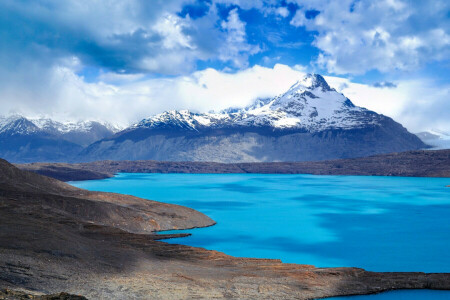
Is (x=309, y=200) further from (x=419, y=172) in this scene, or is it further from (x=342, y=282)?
(x=419, y=172)

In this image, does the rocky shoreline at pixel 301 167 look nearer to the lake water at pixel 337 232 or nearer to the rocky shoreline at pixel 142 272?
the lake water at pixel 337 232

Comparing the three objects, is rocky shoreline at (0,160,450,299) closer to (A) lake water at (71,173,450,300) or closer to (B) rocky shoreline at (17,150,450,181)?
(A) lake water at (71,173,450,300)

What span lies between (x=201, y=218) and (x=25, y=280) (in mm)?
25734

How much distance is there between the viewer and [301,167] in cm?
16150

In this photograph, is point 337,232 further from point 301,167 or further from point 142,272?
point 301,167

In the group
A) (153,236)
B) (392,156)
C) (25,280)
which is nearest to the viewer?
(25,280)

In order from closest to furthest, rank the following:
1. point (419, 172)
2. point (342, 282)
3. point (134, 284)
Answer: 1. point (134, 284)
2. point (342, 282)
3. point (419, 172)

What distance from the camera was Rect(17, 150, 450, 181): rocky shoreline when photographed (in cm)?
12612

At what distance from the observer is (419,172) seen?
130 meters

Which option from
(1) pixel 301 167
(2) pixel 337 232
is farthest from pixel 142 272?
(1) pixel 301 167

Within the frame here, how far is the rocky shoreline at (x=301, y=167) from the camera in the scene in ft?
414

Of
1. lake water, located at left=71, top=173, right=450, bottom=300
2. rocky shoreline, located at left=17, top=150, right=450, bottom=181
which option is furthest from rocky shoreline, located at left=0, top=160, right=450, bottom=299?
rocky shoreline, located at left=17, top=150, right=450, bottom=181

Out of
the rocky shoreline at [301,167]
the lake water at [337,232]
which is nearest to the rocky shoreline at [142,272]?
the lake water at [337,232]

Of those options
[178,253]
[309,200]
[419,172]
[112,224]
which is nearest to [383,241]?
[178,253]
